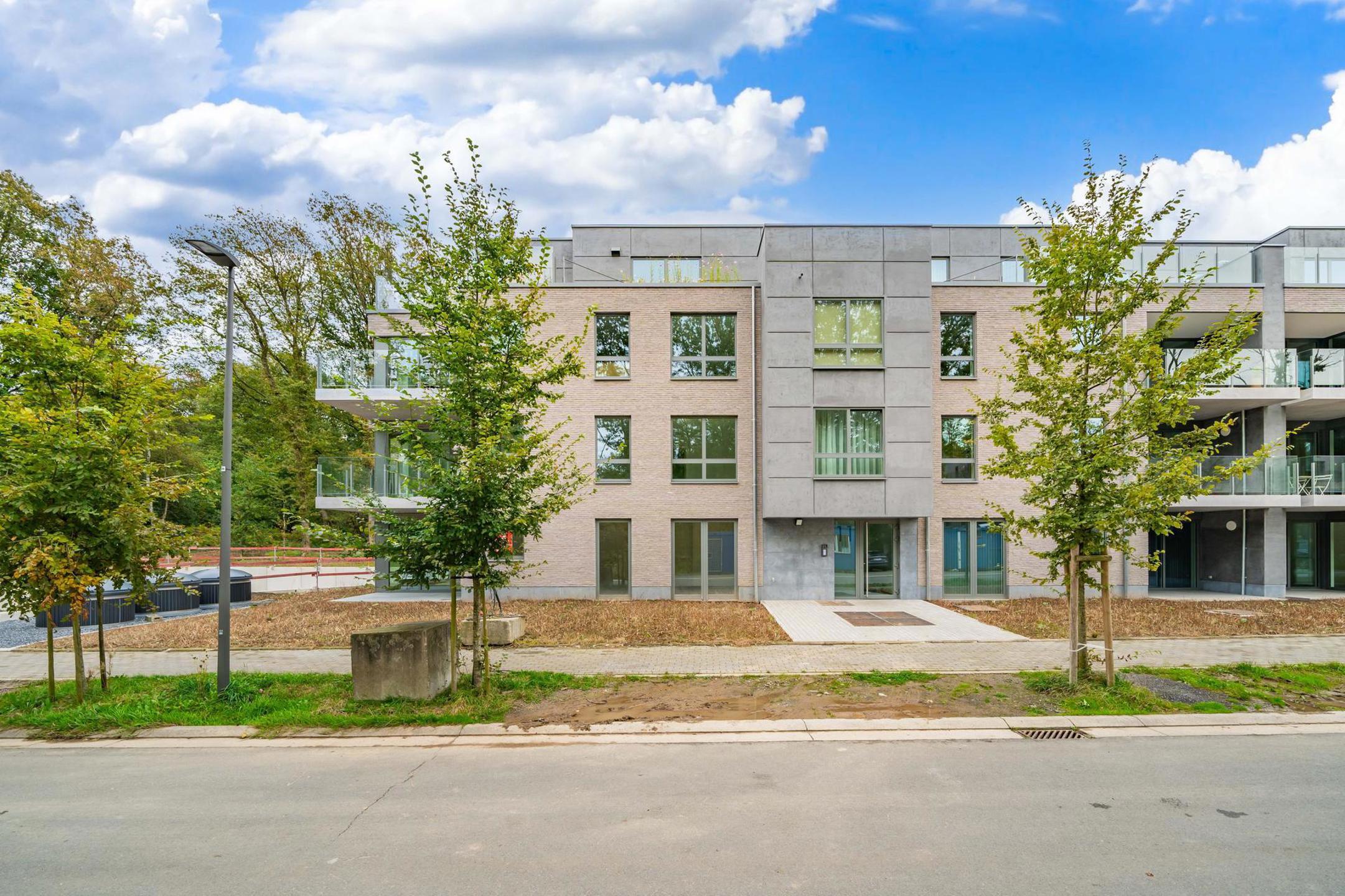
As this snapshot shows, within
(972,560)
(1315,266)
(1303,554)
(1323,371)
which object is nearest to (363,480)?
(972,560)

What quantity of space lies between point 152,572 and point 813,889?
8.95 metres

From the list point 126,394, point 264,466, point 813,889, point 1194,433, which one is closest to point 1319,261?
point 1194,433

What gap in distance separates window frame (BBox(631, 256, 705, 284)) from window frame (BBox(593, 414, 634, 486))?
4.15 meters

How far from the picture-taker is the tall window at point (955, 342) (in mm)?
17969

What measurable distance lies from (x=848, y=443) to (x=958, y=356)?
4235 millimetres

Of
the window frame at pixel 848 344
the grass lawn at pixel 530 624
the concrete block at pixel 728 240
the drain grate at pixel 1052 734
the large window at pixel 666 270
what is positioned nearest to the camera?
the drain grate at pixel 1052 734

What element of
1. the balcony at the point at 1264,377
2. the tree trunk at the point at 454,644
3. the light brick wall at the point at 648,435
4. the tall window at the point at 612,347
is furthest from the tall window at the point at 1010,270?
the tree trunk at the point at 454,644

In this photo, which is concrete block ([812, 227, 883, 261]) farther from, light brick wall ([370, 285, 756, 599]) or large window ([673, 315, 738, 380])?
large window ([673, 315, 738, 380])

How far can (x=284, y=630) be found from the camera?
1289 centimetres

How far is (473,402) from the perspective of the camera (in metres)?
7.90

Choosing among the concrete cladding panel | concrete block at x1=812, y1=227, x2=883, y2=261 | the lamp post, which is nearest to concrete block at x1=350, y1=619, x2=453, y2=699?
the lamp post

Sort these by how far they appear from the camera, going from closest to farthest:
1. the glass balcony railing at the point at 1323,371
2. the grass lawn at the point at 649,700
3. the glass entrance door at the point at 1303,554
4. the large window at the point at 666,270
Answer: the grass lawn at the point at 649,700 < the glass balcony railing at the point at 1323,371 < the large window at the point at 666,270 < the glass entrance door at the point at 1303,554

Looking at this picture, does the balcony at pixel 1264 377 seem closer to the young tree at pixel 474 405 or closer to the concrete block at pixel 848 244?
the concrete block at pixel 848 244

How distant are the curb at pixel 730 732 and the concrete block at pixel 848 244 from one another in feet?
41.3
